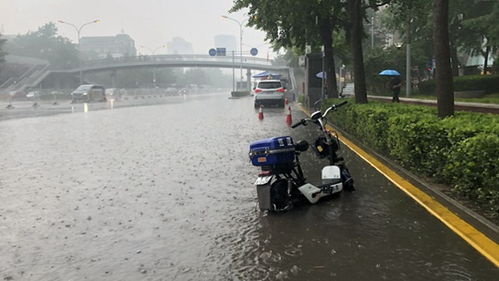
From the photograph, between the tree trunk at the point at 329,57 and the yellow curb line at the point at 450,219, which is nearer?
the yellow curb line at the point at 450,219

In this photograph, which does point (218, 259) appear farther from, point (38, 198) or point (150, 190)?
point (38, 198)

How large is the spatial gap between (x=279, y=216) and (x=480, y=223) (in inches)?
90.6

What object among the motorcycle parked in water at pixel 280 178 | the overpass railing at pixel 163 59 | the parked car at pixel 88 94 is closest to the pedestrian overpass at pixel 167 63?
the overpass railing at pixel 163 59

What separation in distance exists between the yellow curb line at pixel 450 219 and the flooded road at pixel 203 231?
0.12m

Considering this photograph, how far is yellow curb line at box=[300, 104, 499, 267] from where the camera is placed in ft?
15.1

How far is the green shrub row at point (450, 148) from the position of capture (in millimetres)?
5426

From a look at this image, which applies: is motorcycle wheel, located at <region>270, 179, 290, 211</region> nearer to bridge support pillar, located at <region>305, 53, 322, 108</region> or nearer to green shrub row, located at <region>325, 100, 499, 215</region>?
green shrub row, located at <region>325, 100, 499, 215</region>

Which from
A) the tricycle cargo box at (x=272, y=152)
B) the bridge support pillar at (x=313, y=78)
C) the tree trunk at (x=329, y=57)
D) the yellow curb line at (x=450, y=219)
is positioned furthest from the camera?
the bridge support pillar at (x=313, y=78)

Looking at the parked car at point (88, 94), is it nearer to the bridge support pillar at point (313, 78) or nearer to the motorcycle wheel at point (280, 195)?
the bridge support pillar at point (313, 78)

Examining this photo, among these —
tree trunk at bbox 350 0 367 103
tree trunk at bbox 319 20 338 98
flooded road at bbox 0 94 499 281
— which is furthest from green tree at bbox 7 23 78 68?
flooded road at bbox 0 94 499 281

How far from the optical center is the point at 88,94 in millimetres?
53062

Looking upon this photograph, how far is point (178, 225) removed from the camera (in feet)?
18.9

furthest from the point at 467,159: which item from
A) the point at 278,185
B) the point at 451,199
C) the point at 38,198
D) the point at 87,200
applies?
the point at 38,198

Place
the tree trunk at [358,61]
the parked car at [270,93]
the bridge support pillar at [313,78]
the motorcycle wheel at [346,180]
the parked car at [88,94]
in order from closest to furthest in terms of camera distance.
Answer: the motorcycle wheel at [346,180] → the tree trunk at [358,61] → the bridge support pillar at [313,78] → the parked car at [270,93] → the parked car at [88,94]
